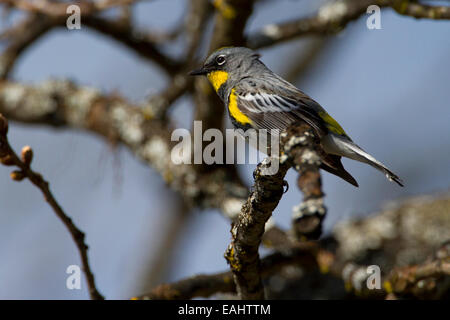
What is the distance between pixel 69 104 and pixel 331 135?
10.9ft

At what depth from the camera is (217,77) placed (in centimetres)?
454

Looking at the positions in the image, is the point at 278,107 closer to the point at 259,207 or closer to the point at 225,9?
the point at 225,9

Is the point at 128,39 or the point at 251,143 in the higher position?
the point at 128,39

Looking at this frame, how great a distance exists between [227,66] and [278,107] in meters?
0.93

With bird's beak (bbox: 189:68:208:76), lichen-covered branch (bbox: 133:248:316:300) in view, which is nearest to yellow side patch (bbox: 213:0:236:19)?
bird's beak (bbox: 189:68:208:76)

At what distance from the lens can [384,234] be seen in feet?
17.2

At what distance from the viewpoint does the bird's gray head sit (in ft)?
14.4

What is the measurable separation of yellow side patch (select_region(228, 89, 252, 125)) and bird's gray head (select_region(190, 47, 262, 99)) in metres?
0.23

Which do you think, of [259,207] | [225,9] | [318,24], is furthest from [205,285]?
[318,24]

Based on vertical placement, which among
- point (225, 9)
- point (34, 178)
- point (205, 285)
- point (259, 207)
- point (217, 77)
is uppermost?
point (225, 9)

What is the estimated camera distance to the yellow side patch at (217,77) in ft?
14.8

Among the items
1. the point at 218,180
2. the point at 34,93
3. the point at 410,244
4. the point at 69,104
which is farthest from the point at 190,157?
the point at 410,244
